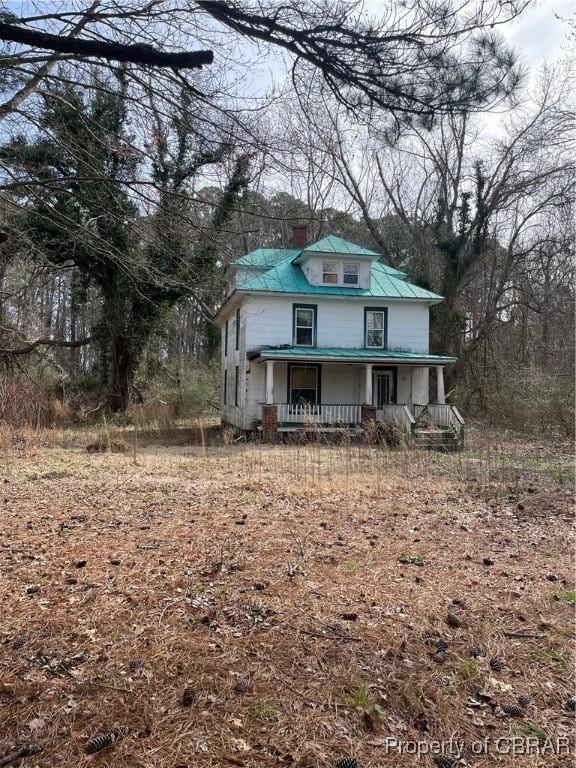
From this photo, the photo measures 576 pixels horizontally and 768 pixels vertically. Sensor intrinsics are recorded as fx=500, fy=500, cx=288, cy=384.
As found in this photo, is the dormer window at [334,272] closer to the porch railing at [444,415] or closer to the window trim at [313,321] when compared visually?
the window trim at [313,321]

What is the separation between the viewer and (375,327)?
17.8m

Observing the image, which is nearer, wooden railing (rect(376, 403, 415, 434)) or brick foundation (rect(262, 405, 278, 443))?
wooden railing (rect(376, 403, 415, 434))

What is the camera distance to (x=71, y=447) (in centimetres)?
1220

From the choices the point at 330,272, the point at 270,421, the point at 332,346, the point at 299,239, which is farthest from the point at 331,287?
the point at 270,421

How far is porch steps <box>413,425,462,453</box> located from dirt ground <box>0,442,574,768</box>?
777 centimetres

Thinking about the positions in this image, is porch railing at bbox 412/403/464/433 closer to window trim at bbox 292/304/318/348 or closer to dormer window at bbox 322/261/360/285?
window trim at bbox 292/304/318/348

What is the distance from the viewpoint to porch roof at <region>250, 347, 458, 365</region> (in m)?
15.8

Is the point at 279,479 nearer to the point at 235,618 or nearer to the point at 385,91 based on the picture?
→ the point at 235,618

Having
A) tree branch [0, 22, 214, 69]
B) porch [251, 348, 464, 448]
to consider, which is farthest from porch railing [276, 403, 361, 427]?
tree branch [0, 22, 214, 69]

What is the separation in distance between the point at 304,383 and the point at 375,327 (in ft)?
10.6

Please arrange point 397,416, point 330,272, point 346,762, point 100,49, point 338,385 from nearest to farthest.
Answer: point 346,762 < point 100,49 < point 397,416 < point 330,272 < point 338,385

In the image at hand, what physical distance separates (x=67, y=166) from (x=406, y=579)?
549 centimetres

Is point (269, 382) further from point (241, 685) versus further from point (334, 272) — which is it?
point (241, 685)

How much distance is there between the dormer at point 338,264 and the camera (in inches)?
682
